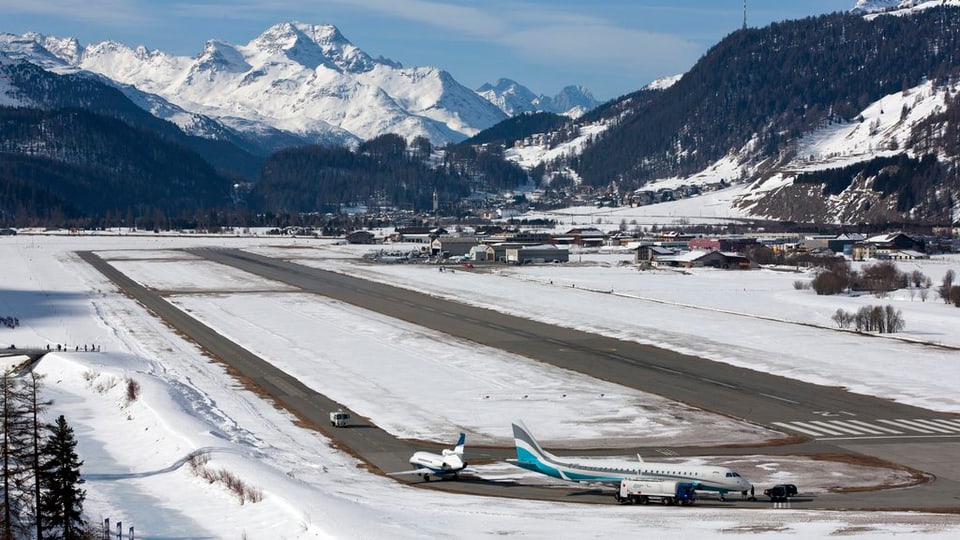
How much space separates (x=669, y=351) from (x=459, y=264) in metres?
88.4

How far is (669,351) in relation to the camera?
2938 inches

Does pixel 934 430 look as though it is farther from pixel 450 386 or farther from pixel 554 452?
pixel 450 386

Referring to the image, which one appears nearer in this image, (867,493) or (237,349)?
(867,493)

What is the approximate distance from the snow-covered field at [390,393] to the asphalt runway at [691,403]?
4.90ft

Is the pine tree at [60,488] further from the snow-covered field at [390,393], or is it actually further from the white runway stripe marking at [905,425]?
the white runway stripe marking at [905,425]

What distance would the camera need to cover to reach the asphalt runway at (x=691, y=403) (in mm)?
41594

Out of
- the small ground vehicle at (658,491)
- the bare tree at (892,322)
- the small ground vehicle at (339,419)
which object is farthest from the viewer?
the bare tree at (892,322)

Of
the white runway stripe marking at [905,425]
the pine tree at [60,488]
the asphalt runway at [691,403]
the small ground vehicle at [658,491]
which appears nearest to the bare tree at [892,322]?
the asphalt runway at [691,403]

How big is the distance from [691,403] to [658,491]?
1835 centimetres

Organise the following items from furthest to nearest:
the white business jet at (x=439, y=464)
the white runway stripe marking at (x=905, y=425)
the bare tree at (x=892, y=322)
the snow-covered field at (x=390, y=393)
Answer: the bare tree at (x=892, y=322), the white runway stripe marking at (x=905, y=425), the white business jet at (x=439, y=464), the snow-covered field at (x=390, y=393)

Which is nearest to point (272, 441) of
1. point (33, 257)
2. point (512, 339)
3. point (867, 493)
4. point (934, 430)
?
point (867, 493)

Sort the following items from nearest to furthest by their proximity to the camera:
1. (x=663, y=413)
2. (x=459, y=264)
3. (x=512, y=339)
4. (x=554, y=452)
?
(x=554, y=452) < (x=663, y=413) < (x=512, y=339) < (x=459, y=264)

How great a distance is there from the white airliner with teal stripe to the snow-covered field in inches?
56.1

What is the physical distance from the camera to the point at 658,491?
39781mm
